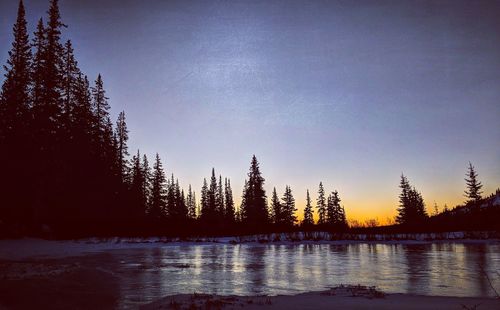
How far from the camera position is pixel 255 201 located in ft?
217

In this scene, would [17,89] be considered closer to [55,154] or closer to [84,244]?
[55,154]

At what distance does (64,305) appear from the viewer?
25.1ft

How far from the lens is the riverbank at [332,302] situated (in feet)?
23.0

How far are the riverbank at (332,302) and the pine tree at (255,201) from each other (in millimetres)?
54264

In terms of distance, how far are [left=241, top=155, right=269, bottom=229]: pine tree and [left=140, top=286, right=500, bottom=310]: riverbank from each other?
178ft

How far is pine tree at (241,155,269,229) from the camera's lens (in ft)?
211

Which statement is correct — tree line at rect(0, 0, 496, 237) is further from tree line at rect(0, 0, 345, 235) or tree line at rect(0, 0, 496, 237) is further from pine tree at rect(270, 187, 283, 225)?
pine tree at rect(270, 187, 283, 225)

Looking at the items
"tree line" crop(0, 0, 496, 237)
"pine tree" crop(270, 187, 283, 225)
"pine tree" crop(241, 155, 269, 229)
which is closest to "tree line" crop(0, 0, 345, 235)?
"tree line" crop(0, 0, 496, 237)

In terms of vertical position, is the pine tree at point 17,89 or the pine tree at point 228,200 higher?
the pine tree at point 17,89

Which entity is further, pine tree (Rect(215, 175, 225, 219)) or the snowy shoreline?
pine tree (Rect(215, 175, 225, 219))

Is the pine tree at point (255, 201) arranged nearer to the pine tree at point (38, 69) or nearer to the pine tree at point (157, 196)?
the pine tree at point (157, 196)

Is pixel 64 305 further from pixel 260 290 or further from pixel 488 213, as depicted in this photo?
pixel 488 213

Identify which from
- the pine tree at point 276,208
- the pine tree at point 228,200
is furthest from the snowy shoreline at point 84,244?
the pine tree at point 228,200

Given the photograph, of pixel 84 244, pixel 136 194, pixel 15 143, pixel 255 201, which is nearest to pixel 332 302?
pixel 84 244
